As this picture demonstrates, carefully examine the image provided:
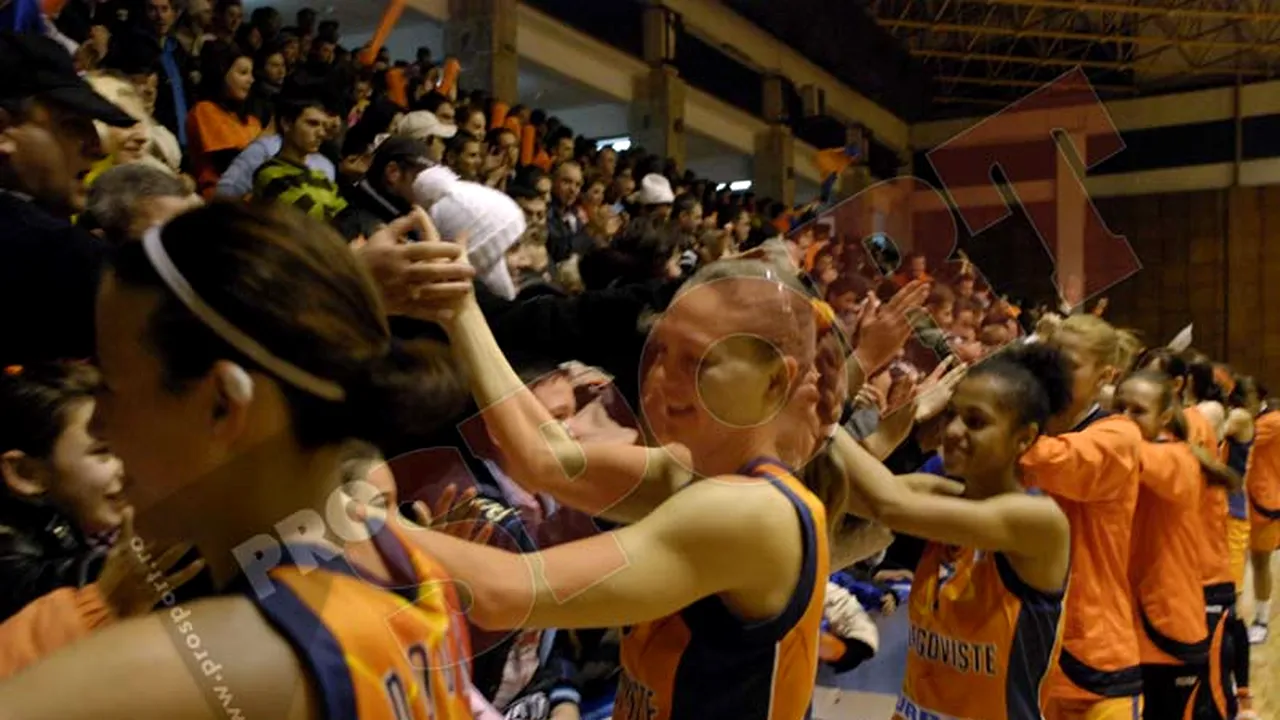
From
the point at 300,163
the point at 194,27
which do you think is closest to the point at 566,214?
the point at 194,27

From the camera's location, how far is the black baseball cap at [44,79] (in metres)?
2.10

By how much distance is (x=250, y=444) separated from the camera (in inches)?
36.3

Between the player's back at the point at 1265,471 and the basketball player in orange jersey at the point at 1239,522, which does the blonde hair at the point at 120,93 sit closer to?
the basketball player in orange jersey at the point at 1239,522

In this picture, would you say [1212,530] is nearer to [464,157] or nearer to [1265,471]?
[464,157]

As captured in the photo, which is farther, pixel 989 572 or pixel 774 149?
pixel 774 149

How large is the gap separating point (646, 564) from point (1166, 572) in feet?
11.0

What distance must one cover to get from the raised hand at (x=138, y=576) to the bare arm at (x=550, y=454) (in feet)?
1.75

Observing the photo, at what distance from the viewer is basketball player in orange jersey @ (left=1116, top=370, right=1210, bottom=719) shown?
4.16 meters

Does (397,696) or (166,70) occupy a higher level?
(166,70)

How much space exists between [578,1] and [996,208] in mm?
9218

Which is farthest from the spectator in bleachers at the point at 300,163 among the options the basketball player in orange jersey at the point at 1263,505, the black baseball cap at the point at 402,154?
the basketball player in orange jersey at the point at 1263,505

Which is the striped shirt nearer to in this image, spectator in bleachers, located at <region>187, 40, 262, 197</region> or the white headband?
spectator in bleachers, located at <region>187, 40, 262, 197</region>

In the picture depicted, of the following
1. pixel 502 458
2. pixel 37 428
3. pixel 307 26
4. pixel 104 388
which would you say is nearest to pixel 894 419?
pixel 502 458

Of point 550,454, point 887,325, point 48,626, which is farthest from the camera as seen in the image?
point 887,325
